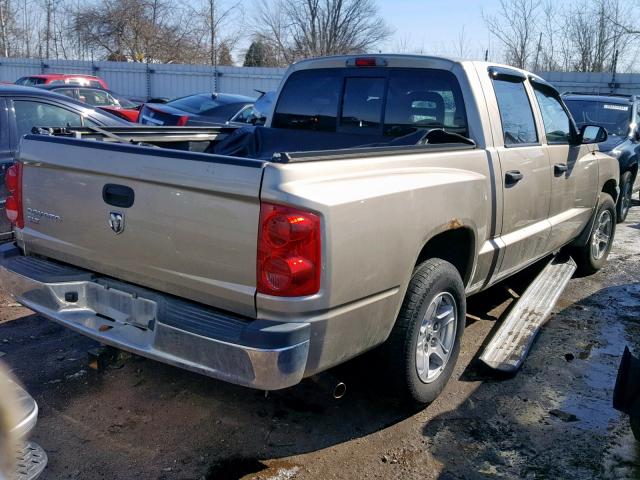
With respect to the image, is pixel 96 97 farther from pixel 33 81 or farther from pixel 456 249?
pixel 456 249

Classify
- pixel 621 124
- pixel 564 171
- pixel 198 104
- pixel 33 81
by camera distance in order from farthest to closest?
1. pixel 33 81
2. pixel 198 104
3. pixel 621 124
4. pixel 564 171

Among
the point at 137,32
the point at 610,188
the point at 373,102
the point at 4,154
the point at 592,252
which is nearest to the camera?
the point at 373,102

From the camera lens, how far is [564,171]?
199 inches

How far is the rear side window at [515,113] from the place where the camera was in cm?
430

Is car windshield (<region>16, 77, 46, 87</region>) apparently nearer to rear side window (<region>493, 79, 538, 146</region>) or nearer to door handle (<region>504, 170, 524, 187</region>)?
rear side window (<region>493, 79, 538, 146</region>)

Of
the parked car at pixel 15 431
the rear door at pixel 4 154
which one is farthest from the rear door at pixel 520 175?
the rear door at pixel 4 154

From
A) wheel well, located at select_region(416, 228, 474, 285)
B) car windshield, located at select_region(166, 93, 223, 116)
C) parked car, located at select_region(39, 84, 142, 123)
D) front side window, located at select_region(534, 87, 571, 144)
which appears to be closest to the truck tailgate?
wheel well, located at select_region(416, 228, 474, 285)

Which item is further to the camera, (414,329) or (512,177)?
(512,177)

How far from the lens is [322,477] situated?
304cm

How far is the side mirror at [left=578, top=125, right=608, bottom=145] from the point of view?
5406 millimetres

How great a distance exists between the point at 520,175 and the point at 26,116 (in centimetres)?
452

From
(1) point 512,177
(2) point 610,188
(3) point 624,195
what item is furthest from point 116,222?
(3) point 624,195

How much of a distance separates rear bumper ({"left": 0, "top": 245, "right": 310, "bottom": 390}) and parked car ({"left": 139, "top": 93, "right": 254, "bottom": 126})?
8.14 m

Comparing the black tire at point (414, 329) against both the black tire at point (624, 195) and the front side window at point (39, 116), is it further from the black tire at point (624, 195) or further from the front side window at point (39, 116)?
the black tire at point (624, 195)
